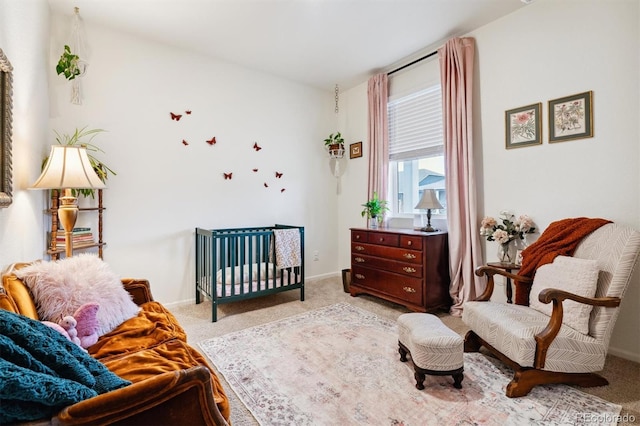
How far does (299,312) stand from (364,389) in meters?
1.36

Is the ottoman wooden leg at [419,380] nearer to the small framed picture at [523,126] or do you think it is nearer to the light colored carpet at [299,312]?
the light colored carpet at [299,312]

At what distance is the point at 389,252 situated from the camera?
3.16 meters

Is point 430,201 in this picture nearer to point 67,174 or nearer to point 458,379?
point 458,379

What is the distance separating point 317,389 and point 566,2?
11.0 feet

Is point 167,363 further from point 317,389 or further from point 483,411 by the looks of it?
point 483,411

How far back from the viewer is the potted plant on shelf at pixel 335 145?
4293 mm

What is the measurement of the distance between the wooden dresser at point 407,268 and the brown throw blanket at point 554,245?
766mm

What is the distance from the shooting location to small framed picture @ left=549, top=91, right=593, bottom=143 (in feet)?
7.41

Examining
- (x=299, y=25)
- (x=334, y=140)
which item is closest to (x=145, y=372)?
(x=299, y=25)

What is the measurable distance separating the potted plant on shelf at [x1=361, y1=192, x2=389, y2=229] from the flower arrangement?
1.19 m

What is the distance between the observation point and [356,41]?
3.11 m

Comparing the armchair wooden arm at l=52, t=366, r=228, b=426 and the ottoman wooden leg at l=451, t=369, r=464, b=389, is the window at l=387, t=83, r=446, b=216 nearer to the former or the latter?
the ottoman wooden leg at l=451, t=369, r=464, b=389

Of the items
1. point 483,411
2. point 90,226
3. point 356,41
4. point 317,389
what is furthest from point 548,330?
point 90,226

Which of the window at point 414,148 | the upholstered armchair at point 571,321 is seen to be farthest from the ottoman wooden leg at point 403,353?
the window at point 414,148
